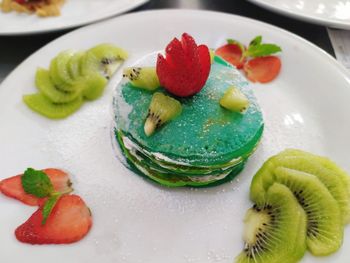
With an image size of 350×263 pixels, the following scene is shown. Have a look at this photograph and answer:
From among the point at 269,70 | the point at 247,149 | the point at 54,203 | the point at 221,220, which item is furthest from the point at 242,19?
the point at 54,203

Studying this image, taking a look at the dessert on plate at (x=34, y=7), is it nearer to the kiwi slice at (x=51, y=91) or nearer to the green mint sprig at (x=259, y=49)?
the kiwi slice at (x=51, y=91)

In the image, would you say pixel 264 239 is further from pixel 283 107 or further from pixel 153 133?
pixel 283 107

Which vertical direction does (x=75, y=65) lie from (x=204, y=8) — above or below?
above

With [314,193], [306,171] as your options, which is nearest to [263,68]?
[306,171]

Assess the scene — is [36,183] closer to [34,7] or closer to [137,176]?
[137,176]

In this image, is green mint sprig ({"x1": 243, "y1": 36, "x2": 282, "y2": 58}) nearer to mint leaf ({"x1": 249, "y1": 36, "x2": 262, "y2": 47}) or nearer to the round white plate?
mint leaf ({"x1": 249, "y1": 36, "x2": 262, "y2": 47})

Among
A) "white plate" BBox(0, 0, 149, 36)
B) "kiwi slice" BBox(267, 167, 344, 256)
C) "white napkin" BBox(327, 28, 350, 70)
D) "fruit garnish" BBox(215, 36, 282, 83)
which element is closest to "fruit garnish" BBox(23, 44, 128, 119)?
"white plate" BBox(0, 0, 149, 36)
